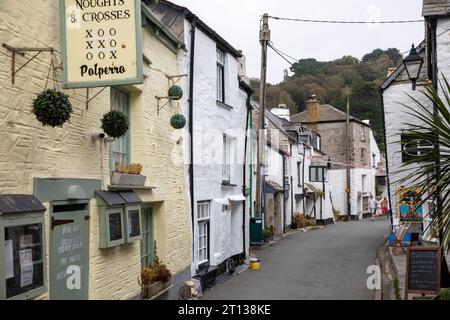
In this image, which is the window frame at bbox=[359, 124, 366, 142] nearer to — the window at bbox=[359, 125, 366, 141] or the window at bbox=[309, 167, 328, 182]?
the window at bbox=[359, 125, 366, 141]

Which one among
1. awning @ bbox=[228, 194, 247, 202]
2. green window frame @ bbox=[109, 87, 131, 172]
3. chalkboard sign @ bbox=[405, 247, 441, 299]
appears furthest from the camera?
awning @ bbox=[228, 194, 247, 202]

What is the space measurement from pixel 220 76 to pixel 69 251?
927 centimetres

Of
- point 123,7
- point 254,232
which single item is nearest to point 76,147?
point 123,7

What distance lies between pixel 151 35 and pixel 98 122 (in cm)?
303

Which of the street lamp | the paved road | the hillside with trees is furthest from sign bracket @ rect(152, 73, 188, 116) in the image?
the hillside with trees

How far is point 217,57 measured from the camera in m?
14.1

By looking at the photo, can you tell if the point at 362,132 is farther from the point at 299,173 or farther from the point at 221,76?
the point at 221,76

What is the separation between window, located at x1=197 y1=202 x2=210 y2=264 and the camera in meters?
12.7

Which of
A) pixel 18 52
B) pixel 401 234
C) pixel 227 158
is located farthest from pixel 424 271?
pixel 18 52

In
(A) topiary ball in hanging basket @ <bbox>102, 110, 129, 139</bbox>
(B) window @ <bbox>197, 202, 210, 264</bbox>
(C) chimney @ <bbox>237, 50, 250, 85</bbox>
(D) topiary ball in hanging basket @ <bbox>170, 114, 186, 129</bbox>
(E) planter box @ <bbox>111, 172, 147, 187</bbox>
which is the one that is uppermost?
(C) chimney @ <bbox>237, 50, 250, 85</bbox>

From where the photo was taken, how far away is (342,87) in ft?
173

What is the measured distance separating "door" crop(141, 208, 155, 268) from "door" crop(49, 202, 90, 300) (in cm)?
280

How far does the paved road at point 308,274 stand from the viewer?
464 inches

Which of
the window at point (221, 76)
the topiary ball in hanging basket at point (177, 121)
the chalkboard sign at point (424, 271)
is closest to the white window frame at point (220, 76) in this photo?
the window at point (221, 76)
